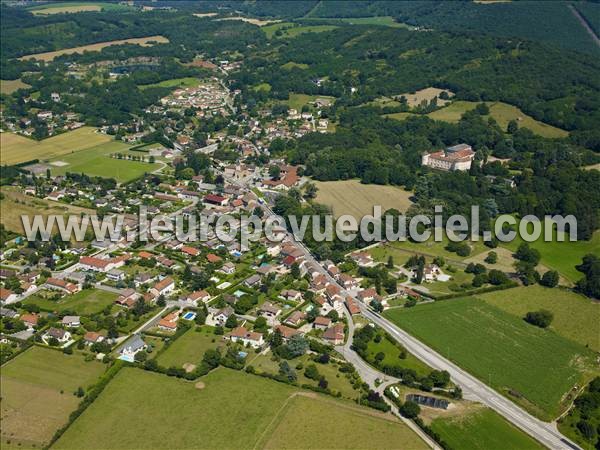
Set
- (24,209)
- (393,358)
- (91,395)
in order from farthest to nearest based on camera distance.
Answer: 1. (24,209)
2. (393,358)
3. (91,395)

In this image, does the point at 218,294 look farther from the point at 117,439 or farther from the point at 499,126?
the point at 499,126

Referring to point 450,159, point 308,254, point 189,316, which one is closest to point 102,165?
point 308,254

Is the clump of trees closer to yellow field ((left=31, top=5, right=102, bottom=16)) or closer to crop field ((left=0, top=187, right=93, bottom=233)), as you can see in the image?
crop field ((left=0, top=187, right=93, bottom=233))

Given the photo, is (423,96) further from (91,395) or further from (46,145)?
(91,395)

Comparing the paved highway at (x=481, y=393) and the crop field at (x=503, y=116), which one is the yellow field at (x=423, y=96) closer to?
the crop field at (x=503, y=116)

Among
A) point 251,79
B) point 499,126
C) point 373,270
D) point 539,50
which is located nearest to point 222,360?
point 373,270

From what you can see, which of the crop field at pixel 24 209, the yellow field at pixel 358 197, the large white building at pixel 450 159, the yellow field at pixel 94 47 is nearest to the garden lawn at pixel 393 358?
the yellow field at pixel 358 197

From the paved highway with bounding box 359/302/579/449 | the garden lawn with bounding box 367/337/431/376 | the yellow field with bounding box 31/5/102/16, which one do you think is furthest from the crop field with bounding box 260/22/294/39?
the garden lawn with bounding box 367/337/431/376
